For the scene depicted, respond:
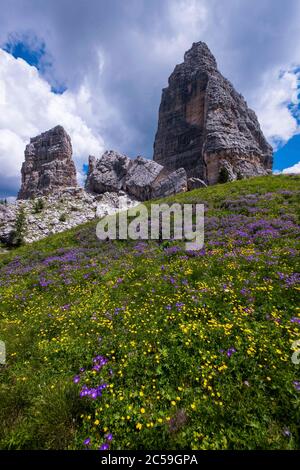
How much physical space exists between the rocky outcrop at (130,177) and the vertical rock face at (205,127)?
1557cm

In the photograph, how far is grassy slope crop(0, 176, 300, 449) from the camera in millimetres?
3746

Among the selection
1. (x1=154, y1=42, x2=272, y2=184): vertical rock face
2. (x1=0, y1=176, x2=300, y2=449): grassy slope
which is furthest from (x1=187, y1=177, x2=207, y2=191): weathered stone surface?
(x1=0, y1=176, x2=300, y2=449): grassy slope

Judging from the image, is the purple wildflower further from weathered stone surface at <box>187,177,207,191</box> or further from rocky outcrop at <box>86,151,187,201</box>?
rocky outcrop at <box>86,151,187,201</box>

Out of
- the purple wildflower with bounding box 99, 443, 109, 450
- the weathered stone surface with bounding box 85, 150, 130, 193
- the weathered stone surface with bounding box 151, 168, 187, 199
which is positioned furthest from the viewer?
the weathered stone surface with bounding box 85, 150, 130, 193

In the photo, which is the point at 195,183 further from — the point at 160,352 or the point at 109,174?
the point at 160,352

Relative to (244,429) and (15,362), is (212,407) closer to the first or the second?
(244,429)

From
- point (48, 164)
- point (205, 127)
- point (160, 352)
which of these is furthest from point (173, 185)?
point (160, 352)

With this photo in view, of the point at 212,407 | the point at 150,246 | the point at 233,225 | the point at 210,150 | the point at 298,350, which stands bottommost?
the point at 212,407

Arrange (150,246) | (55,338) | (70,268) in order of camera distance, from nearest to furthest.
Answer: (55,338)
(70,268)
(150,246)

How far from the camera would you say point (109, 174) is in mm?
96188

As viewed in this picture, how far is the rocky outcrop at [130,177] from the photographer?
85.7m
